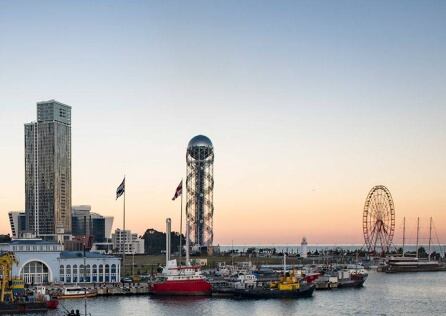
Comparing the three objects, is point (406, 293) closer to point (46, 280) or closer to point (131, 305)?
point (131, 305)

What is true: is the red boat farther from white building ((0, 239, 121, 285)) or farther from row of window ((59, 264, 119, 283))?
white building ((0, 239, 121, 285))

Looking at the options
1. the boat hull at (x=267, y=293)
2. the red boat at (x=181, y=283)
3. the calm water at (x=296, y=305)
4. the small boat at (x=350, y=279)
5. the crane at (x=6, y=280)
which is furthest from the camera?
the small boat at (x=350, y=279)

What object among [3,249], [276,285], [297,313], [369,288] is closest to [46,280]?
[3,249]

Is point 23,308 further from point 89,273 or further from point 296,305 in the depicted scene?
point 296,305

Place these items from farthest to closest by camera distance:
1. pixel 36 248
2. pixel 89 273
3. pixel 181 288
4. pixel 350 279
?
pixel 350 279, pixel 89 273, pixel 36 248, pixel 181 288

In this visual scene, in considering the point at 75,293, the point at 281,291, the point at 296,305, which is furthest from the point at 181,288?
the point at 296,305

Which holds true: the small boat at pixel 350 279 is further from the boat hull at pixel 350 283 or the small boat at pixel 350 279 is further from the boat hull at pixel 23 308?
the boat hull at pixel 23 308

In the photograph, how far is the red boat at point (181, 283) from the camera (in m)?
118

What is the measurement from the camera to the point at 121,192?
127 meters

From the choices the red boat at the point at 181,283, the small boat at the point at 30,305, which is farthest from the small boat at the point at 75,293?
the small boat at the point at 30,305

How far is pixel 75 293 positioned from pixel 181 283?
55.8 ft

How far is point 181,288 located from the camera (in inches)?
4636

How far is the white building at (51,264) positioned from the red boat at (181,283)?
14391mm

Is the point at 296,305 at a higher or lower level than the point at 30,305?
lower
